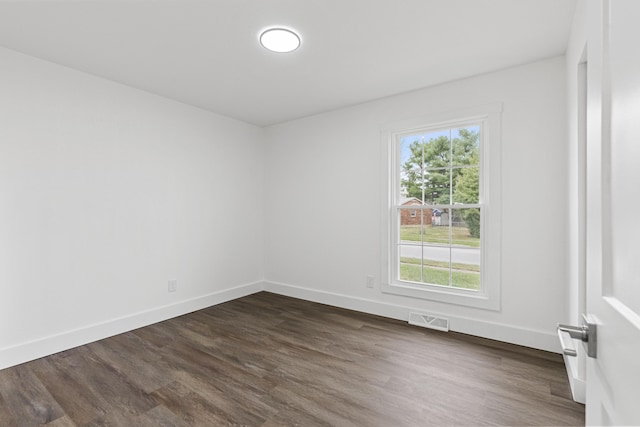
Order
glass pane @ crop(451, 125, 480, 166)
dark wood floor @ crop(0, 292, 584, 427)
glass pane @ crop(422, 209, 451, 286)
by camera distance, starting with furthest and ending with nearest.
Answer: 1. glass pane @ crop(422, 209, 451, 286)
2. glass pane @ crop(451, 125, 480, 166)
3. dark wood floor @ crop(0, 292, 584, 427)

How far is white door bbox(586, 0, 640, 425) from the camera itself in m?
0.50

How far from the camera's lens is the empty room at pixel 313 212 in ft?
6.09

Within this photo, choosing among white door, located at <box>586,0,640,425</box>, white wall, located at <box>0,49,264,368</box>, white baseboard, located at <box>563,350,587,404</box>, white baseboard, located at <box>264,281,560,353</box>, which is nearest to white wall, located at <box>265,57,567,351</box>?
white baseboard, located at <box>264,281,560,353</box>

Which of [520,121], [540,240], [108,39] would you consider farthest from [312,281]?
[108,39]

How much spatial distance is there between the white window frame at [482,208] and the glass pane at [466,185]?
2.1 inches

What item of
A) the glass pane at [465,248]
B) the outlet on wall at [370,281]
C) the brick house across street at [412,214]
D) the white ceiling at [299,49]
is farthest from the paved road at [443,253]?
the white ceiling at [299,49]

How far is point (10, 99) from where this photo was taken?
2.32 m

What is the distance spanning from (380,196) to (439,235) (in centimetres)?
75

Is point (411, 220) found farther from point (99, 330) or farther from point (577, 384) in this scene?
point (99, 330)

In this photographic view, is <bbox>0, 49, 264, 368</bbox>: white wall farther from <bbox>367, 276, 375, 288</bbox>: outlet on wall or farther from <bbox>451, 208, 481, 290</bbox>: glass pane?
<bbox>451, 208, 481, 290</bbox>: glass pane

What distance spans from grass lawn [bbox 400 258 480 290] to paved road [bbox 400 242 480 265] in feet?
0.16

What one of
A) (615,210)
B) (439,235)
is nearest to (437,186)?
(439,235)

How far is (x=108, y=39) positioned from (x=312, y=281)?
3.16 meters

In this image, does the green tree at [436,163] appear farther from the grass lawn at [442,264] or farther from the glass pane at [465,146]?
the grass lawn at [442,264]
